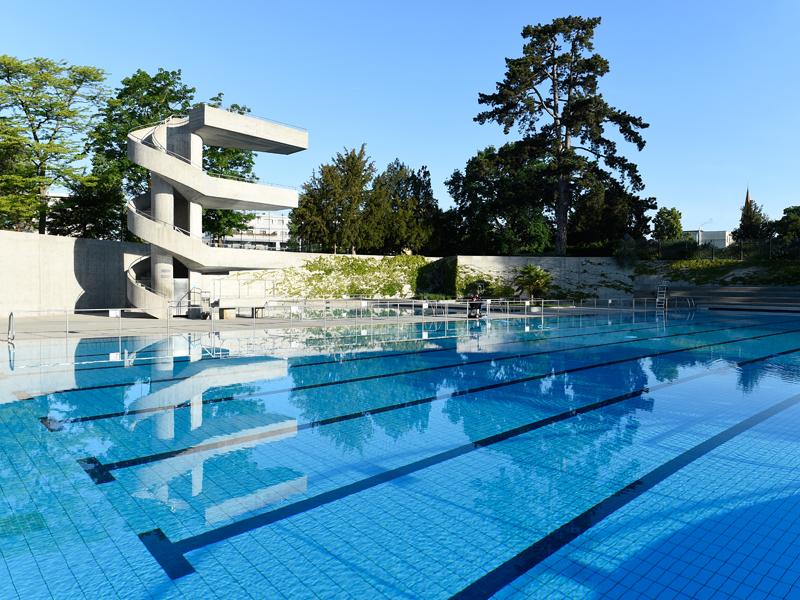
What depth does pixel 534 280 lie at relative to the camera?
30.2 m

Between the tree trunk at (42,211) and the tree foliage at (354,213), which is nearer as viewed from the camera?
the tree trunk at (42,211)

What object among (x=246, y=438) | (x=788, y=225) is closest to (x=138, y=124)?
(x=246, y=438)

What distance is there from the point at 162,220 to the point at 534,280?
19.8 m

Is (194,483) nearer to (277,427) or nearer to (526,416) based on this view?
(277,427)

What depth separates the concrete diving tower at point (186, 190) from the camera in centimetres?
1917

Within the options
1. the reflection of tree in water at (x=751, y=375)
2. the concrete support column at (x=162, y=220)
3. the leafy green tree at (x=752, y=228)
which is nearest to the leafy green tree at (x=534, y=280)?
the leafy green tree at (x=752, y=228)

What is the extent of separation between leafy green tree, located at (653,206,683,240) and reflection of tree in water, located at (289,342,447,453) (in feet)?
125

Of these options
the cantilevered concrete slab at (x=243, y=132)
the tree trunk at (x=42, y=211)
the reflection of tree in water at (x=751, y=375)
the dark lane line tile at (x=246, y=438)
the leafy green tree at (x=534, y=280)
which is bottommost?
the dark lane line tile at (x=246, y=438)

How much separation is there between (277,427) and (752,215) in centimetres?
4767

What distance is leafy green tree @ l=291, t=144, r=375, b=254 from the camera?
32.9 metres

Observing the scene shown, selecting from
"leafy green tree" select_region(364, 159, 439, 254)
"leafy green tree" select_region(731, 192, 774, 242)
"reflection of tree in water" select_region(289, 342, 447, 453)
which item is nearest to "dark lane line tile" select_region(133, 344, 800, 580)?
"reflection of tree in water" select_region(289, 342, 447, 453)

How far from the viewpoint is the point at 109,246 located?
22.3 m

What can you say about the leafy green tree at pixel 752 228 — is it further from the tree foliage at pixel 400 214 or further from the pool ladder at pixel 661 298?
the tree foliage at pixel 400 214

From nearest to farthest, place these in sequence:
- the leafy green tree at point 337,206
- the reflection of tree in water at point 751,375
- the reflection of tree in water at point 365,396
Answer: the reflection of tree in water at point 365,396 → the reflection of tree in water at point 751,375 → the leafy green tree at point 337,206
